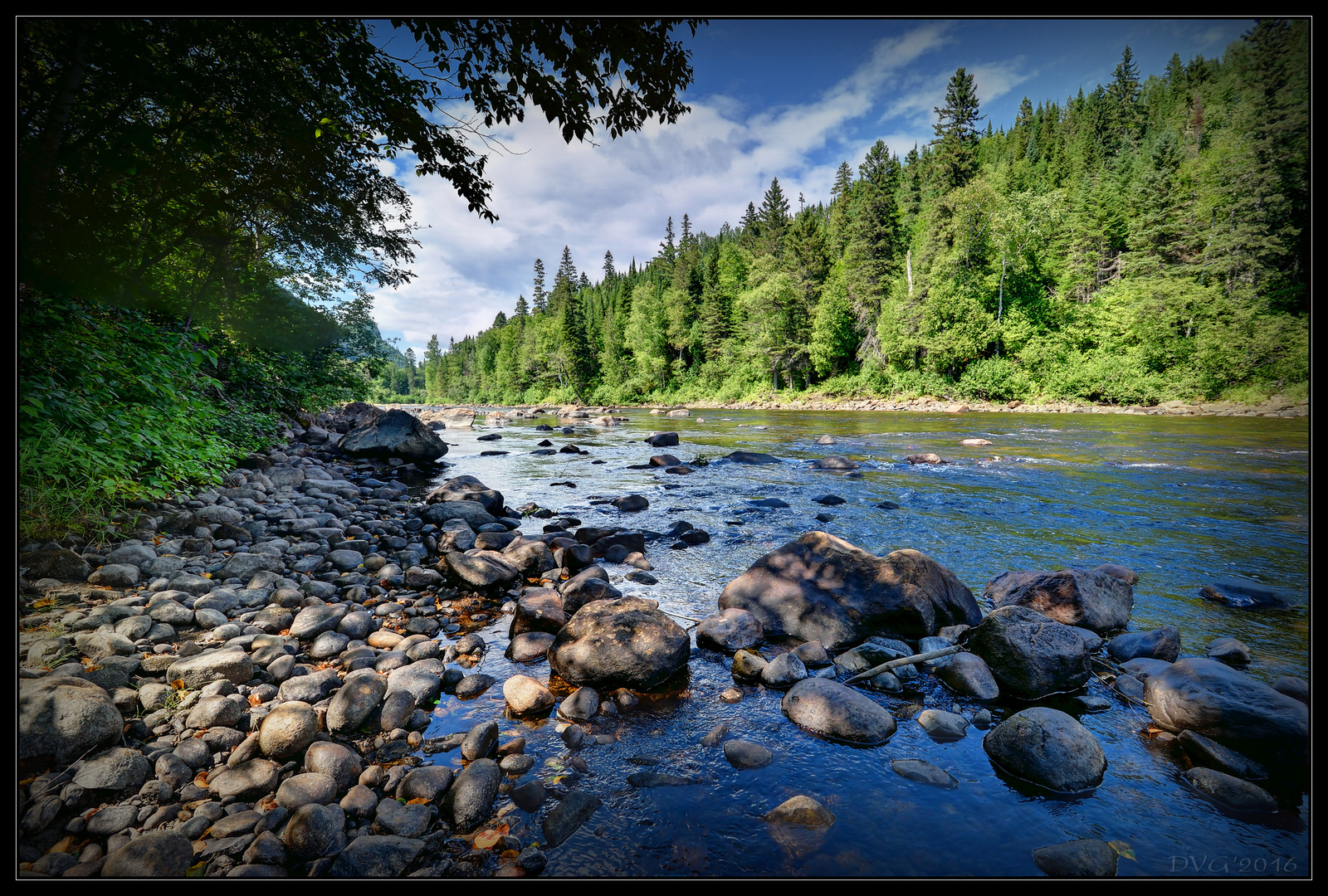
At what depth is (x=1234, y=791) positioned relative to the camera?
2367 millimetres

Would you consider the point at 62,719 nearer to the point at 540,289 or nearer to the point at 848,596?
the point at 848,596

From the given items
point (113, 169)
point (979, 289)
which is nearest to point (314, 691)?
point (113, 169)

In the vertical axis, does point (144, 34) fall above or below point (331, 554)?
above

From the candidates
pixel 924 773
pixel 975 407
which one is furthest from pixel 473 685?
pixel 975 407

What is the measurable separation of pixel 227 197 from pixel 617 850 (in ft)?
23.1

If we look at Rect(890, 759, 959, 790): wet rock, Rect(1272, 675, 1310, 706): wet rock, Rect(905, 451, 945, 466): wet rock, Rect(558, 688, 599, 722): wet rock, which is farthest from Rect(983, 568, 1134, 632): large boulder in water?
Rect(905, 451, 945, 466): wet rock

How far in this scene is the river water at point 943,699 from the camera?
7.09 feet

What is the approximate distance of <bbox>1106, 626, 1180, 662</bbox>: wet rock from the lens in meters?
3.73

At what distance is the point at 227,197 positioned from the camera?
4.93 metres

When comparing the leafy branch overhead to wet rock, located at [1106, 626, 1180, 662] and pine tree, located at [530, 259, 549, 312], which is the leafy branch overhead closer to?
wet rock, located at [1106, 626, 1180, 662]

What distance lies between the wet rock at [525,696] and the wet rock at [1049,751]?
2.93 m

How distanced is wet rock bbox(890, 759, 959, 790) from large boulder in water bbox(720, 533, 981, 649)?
1.49m

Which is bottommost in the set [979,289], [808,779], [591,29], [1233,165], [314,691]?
[808,779]

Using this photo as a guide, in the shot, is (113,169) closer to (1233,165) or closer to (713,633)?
(713,633)
